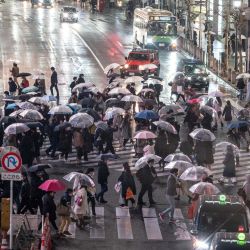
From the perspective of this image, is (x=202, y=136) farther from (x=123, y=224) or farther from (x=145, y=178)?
(x=123, y=224)

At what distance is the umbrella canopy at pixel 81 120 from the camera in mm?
34812

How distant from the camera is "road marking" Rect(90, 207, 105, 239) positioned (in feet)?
86.4

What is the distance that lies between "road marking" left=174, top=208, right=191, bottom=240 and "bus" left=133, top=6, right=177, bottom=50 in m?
44.5

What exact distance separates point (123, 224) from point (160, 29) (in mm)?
47382

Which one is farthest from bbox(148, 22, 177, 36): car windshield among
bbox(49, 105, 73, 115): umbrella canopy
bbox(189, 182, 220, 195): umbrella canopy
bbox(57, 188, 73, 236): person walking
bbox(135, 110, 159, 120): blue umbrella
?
bbox(57, 188, 73, 236): person walking

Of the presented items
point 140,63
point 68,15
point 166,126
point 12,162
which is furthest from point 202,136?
point 68,15

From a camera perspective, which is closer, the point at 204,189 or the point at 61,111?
the point at 204,189

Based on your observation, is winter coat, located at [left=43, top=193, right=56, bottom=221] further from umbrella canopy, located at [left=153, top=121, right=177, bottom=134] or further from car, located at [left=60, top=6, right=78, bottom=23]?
car, located at [left=60, top=6, right=78, bottom=23]

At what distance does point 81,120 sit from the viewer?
35.1 meters

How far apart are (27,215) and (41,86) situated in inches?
818

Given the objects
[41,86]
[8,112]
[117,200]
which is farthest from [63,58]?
[117,200]

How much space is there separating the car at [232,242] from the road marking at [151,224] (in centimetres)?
643

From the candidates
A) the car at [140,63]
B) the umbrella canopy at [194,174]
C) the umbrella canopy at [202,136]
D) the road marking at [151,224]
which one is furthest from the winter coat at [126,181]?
the car at [140,63]

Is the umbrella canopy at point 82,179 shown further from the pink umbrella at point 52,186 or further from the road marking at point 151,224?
the road marking at point 151,224
